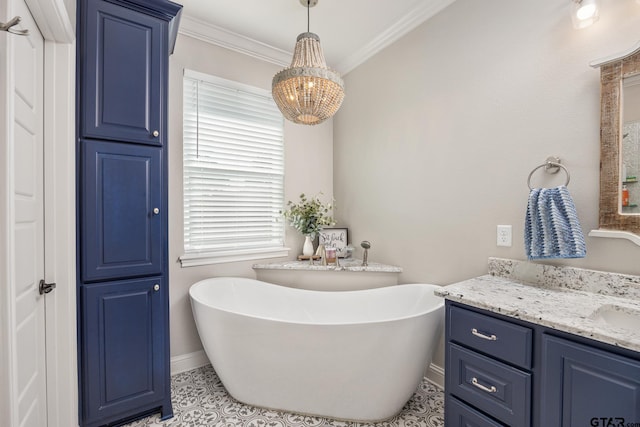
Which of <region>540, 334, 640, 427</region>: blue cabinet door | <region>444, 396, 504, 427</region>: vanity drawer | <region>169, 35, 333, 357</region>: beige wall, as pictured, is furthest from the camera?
<region>169, 35, 333, 357</region>: beige wall

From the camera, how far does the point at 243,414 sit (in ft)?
6.05

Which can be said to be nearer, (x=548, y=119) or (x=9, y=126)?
(x=9, y=126)

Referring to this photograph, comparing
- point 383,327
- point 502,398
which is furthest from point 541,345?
point 383,327

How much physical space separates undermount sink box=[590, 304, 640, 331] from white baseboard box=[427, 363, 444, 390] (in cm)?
117

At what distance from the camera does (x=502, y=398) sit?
1.21m

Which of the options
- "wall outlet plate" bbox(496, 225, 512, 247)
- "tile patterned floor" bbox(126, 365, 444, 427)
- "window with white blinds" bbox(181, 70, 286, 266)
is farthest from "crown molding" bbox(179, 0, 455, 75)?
"tile patterned floor" bbox(126, 365, 444, 427)

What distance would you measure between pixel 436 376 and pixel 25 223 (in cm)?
254

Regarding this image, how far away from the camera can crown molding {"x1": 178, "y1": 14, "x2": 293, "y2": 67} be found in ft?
7.59

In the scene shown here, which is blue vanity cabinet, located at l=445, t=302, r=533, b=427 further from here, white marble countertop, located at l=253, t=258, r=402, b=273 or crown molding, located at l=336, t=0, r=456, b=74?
crown molding, located at l=336, t=0, r=456, b=74

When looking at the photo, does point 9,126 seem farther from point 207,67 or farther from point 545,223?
point 545,223

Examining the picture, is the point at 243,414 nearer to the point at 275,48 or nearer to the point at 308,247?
the point at 308,247

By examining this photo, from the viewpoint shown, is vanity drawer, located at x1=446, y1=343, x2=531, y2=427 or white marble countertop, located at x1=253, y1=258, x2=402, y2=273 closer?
vanity drawer, located at x1=446, y1=343, x2=531, y2=427

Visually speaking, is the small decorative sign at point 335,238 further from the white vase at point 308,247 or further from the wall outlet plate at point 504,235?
the wall outlet plate at point 504,235

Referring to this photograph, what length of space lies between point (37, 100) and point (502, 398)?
2396 mm
